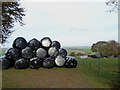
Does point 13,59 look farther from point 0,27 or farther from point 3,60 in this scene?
point 0,27

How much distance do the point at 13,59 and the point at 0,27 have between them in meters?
3.32

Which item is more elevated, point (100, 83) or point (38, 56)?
point (38, 56)

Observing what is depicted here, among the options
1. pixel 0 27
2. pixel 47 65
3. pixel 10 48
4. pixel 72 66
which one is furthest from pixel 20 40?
pixel 72 66

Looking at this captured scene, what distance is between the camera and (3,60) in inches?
561

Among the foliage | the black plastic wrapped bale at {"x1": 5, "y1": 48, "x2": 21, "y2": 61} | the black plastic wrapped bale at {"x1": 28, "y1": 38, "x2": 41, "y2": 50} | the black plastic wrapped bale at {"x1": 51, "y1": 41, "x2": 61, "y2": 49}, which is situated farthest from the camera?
the foliage

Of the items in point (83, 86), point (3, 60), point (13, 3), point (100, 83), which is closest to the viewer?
point (83, 86)

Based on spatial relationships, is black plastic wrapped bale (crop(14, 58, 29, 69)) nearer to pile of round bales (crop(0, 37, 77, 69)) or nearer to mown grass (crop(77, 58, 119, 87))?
pile of round bales (crop(0, 37, 77, 69))

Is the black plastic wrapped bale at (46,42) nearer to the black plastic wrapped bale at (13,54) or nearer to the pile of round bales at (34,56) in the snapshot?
the pile of round bales at (34,56)

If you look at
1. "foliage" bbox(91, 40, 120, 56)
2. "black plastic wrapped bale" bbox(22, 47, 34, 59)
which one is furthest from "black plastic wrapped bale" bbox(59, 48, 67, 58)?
"foliage" bbox(91, 40, 120, 56)

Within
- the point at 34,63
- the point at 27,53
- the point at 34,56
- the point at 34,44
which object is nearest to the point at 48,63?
the point at 34,63

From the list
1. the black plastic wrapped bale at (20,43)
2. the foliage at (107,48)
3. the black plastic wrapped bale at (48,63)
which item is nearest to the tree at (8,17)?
the black plastic wrapped bale at (20,43)

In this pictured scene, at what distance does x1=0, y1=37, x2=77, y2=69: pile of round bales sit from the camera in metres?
14.3

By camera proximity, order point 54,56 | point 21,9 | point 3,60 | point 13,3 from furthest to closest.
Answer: point 21,9
point 13,3
point 54,56
point 3,60

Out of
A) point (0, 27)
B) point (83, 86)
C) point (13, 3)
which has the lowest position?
point (83, 86)
